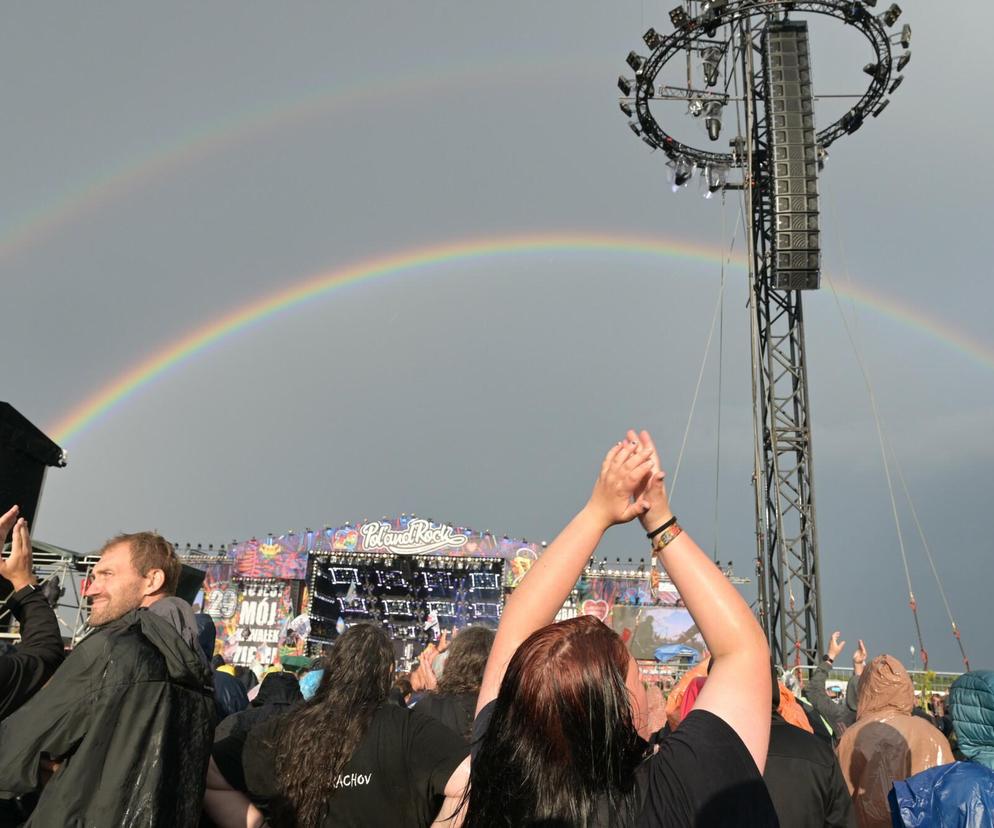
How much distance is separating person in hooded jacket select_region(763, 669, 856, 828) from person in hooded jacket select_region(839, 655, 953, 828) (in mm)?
1103

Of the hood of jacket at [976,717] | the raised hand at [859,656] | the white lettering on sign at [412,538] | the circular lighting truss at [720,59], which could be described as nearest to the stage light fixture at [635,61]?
the circular lighting truss at [720,59]

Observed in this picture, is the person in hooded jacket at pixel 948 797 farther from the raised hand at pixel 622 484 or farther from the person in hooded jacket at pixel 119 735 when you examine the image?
the person in hooded jacket at pixel 119 735

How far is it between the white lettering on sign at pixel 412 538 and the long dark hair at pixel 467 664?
2850 centimetres

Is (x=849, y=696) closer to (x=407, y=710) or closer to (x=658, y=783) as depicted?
(x=407, y=710)

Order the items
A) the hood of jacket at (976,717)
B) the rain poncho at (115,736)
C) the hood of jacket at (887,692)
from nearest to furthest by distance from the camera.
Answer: the rain poncho at (115,736), the hood of jacket at (976,717), the hood of jacket at (887,692)

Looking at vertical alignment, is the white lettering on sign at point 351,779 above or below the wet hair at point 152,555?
below

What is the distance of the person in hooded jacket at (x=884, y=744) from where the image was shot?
3.82m

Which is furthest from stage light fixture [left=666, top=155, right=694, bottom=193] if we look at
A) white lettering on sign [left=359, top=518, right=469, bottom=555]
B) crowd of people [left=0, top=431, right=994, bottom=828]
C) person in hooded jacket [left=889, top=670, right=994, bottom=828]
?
white lettering on sign [left=359, top=518, right=469, bottom=555]

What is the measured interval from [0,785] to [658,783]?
185 centimetres

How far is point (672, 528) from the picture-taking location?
1805 mm

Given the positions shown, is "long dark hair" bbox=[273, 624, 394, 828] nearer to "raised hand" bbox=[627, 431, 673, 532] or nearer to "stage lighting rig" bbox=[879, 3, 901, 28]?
"raised hand" bbox=[627, 431, 673, 532]

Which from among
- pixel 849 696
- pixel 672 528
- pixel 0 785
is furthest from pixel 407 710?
pixel 849 696

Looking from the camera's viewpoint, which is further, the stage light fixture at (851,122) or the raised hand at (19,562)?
the stage light fixture at (851,122)

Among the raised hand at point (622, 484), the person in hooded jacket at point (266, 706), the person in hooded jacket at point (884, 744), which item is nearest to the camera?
the raised hand at point (622, 484)
